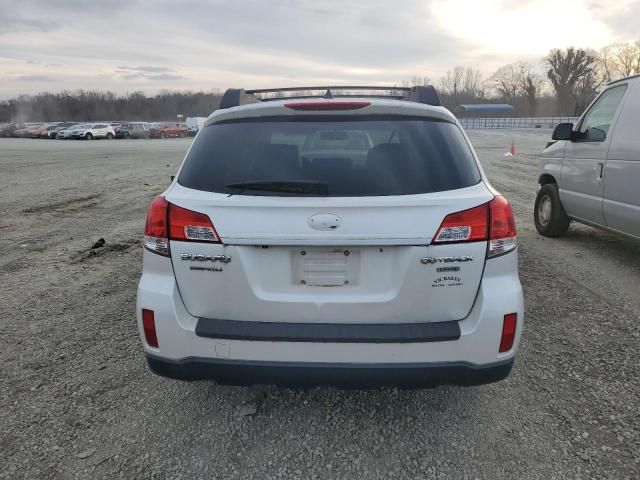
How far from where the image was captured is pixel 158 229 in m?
2.39

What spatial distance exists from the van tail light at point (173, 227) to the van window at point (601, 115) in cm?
507

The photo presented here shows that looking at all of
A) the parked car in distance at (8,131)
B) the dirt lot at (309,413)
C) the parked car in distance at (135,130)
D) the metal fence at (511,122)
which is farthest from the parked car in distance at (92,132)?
the dirt lot at (309,413)

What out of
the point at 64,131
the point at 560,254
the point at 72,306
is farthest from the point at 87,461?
the point at 64,131

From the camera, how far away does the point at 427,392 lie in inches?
117

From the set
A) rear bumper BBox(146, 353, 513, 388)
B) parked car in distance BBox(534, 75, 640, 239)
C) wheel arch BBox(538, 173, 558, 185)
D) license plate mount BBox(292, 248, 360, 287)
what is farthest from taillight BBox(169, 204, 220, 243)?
wheel arch BBox(538, 173, 558, 185)

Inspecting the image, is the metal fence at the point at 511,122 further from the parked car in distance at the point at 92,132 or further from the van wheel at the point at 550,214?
the van wheel at the point at 550,214

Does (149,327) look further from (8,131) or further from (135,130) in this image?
(8,131)

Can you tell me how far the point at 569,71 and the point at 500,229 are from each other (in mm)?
98490

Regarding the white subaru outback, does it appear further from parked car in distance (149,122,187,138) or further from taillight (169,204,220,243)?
parked car in distance (149,122,187,138)

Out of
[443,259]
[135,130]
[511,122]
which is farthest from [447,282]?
[511,122]

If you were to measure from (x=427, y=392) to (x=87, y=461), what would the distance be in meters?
1.96

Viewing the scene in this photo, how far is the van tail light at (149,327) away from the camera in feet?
7.85

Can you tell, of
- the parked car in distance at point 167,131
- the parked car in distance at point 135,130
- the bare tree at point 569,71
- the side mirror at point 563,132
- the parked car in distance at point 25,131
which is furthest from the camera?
the bare tree at point 569,71

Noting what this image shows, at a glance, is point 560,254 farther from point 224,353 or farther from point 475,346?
point 224,353
